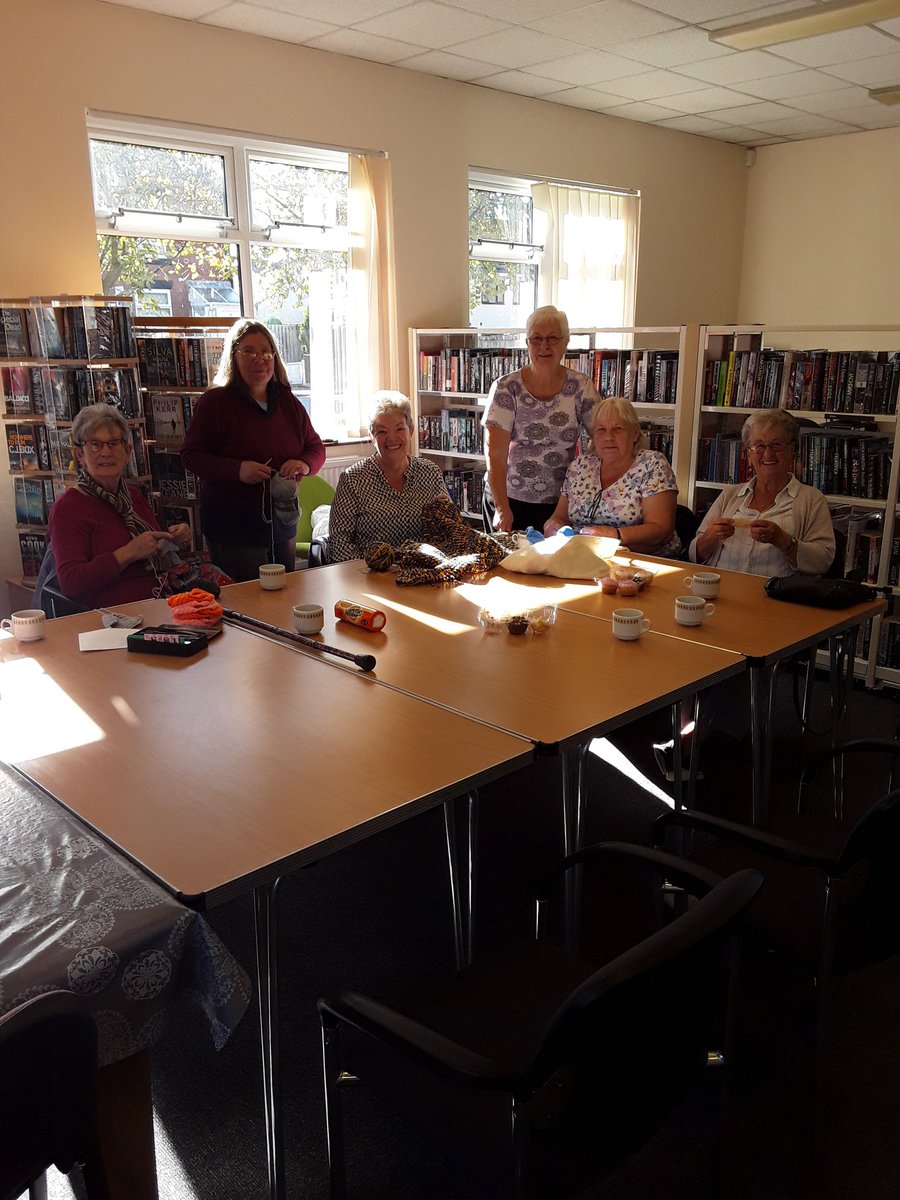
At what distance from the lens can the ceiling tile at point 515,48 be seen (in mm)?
4902

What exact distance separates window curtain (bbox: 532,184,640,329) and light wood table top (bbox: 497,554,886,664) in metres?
4.21

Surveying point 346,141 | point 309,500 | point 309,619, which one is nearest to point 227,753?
point 309,619

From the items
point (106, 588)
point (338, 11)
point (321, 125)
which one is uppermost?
point (338, 11)

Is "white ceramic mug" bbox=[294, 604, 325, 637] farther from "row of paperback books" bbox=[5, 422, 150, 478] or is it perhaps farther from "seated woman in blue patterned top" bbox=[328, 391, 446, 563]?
"row of paperback books" bbox=[5, 422, 150, 478]

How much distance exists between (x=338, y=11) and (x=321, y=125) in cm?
85

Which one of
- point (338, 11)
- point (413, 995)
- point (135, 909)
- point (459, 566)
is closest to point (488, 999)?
point (413, 995)

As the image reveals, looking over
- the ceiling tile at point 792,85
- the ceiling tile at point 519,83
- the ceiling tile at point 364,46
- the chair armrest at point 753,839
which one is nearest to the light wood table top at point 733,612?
the chair armrest at point 753,839

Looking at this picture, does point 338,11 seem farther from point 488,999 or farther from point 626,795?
point 488,999

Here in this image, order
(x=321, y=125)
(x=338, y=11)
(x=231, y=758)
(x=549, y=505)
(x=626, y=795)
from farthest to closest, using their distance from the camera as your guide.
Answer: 1. (x=321, y=125)
2. (x=338, y=11)
3. (x=549, y=505)
4. (x=626, y=795)
5. (x=231, y=758)

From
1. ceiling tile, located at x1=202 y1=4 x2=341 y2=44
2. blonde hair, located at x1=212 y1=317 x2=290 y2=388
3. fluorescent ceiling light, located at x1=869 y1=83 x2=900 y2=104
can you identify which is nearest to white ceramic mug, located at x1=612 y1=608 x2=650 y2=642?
Answer: blonde hair, located at x1=212 y1=317 x2=290 y2=388

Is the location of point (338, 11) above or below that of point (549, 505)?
above

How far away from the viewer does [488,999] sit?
1509 mm

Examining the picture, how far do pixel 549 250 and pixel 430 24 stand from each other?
7.25 ft

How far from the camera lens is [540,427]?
3.88 m
